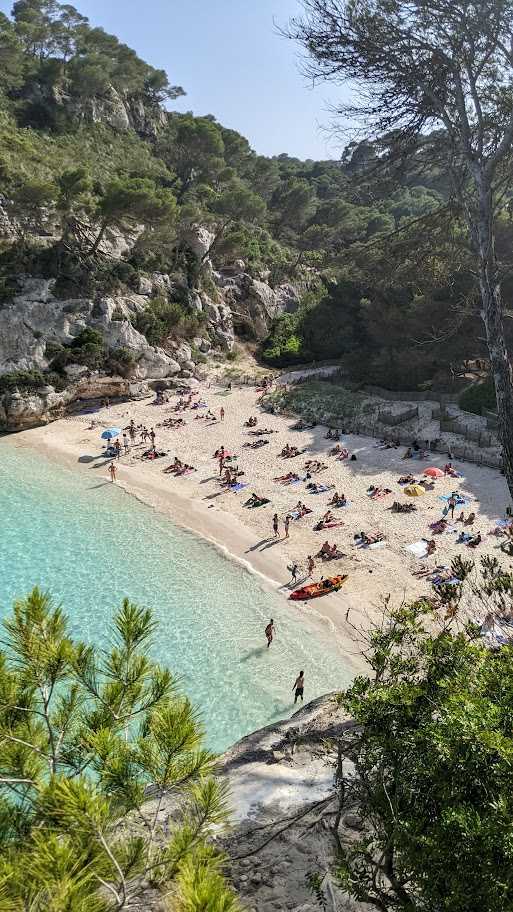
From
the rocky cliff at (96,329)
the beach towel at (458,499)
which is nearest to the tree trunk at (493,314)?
the beach towel at (458,499)

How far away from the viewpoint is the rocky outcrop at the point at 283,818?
5.70 m

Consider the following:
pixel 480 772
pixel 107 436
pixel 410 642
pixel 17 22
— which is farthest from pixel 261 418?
pixel 17 22

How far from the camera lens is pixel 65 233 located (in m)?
37.9

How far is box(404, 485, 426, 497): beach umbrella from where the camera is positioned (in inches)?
873

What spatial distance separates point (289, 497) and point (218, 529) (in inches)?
157

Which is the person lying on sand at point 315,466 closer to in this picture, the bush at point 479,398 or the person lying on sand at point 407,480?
the person lying on sand at point 407,480

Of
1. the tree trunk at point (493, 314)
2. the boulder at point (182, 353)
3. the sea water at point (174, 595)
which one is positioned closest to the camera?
the tree trunk at point (493, 314)

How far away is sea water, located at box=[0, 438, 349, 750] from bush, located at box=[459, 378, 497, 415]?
19090 mm

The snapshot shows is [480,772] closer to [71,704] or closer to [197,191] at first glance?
[71,704]

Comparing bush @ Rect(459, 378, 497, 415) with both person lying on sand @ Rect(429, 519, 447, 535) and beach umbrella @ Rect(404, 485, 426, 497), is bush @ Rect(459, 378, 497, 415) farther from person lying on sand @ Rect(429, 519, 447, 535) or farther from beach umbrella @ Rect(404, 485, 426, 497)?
person lying on sand @ Rect(429, 519, 447, 535)

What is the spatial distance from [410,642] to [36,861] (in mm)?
4062

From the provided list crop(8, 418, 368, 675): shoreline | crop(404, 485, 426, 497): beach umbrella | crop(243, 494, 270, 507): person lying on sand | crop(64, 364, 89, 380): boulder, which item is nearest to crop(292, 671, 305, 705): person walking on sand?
crop(8, 418, 368, 675): shoreline

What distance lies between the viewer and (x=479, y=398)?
30297mm

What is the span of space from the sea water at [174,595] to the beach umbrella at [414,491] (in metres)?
8.50
